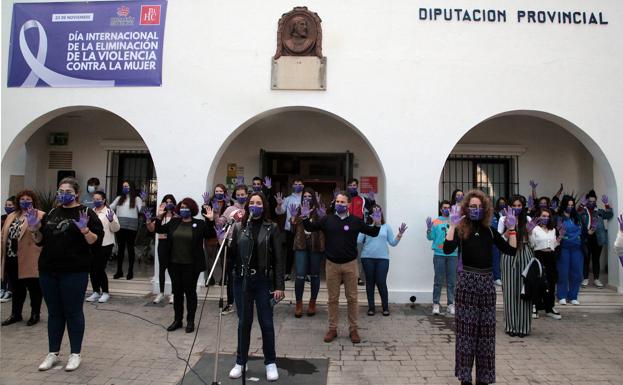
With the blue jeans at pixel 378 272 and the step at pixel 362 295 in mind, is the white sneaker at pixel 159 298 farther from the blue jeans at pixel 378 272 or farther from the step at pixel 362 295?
the blue jeans at pixel 378 272

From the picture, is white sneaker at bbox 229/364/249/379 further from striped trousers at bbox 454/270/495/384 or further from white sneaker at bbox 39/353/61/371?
striped trousers at bbox 454/270/495/384

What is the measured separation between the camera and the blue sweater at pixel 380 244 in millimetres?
5809

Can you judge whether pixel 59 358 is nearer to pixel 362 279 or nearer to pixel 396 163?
pixel 362 279

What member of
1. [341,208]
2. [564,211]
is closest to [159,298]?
[341,208]

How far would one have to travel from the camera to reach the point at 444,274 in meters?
6.04

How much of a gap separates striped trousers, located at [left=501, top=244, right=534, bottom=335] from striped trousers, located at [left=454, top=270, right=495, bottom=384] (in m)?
2.07

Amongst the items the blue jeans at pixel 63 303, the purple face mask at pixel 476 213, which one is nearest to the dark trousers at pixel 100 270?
the blue jeans at pixel 63 303

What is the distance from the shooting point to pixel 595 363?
425 centimetres

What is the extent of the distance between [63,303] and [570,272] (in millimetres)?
7315

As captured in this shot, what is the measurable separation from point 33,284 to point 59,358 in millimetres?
1576

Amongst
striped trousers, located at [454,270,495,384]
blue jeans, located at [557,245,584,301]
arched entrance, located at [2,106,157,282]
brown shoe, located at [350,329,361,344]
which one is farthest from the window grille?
arched entrance, located at [2,106,157,282]

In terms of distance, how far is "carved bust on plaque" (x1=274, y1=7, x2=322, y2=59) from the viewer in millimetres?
6805

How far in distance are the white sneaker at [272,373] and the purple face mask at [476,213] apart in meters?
2.39

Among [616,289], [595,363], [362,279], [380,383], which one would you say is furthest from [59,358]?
[616,289]
